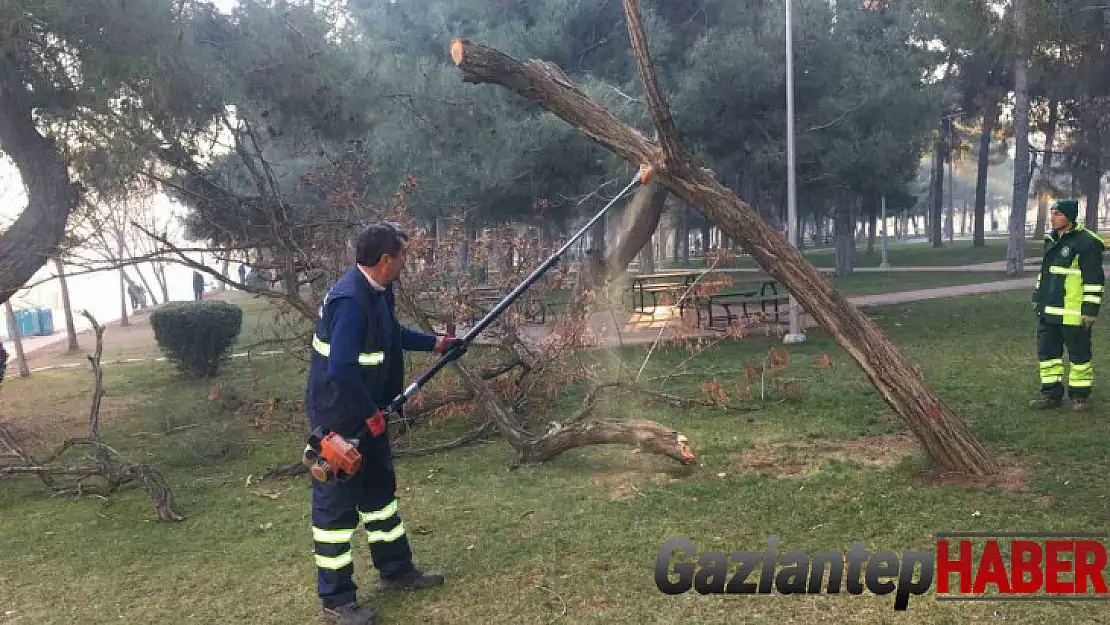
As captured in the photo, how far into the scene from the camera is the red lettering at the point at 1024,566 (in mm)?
3564

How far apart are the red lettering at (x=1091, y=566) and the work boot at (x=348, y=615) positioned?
10.3 feet

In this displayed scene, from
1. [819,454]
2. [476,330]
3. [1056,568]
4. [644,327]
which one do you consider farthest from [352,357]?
[644,327]

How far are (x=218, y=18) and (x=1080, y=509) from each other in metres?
9.21

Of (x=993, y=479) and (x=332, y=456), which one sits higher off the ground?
(x=332, y=456)

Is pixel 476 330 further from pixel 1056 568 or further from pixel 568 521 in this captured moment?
pixel 1056 568

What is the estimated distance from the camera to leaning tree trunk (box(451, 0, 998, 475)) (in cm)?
502

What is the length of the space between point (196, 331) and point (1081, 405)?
1104cm

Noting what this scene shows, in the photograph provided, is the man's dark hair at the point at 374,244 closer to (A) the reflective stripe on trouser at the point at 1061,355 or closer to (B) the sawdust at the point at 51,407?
(A) the reflective stripe on trouser at the point at 1061,355

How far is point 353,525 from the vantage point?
369 centimetres

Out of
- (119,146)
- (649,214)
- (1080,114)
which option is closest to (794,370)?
(649,214)

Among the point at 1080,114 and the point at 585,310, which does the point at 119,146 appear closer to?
the point at 585,310

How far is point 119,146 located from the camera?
7438 mm

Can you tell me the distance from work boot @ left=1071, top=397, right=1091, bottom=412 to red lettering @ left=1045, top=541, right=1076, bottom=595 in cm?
295

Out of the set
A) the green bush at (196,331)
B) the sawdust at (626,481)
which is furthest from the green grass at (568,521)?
the green bush at (196,331)
